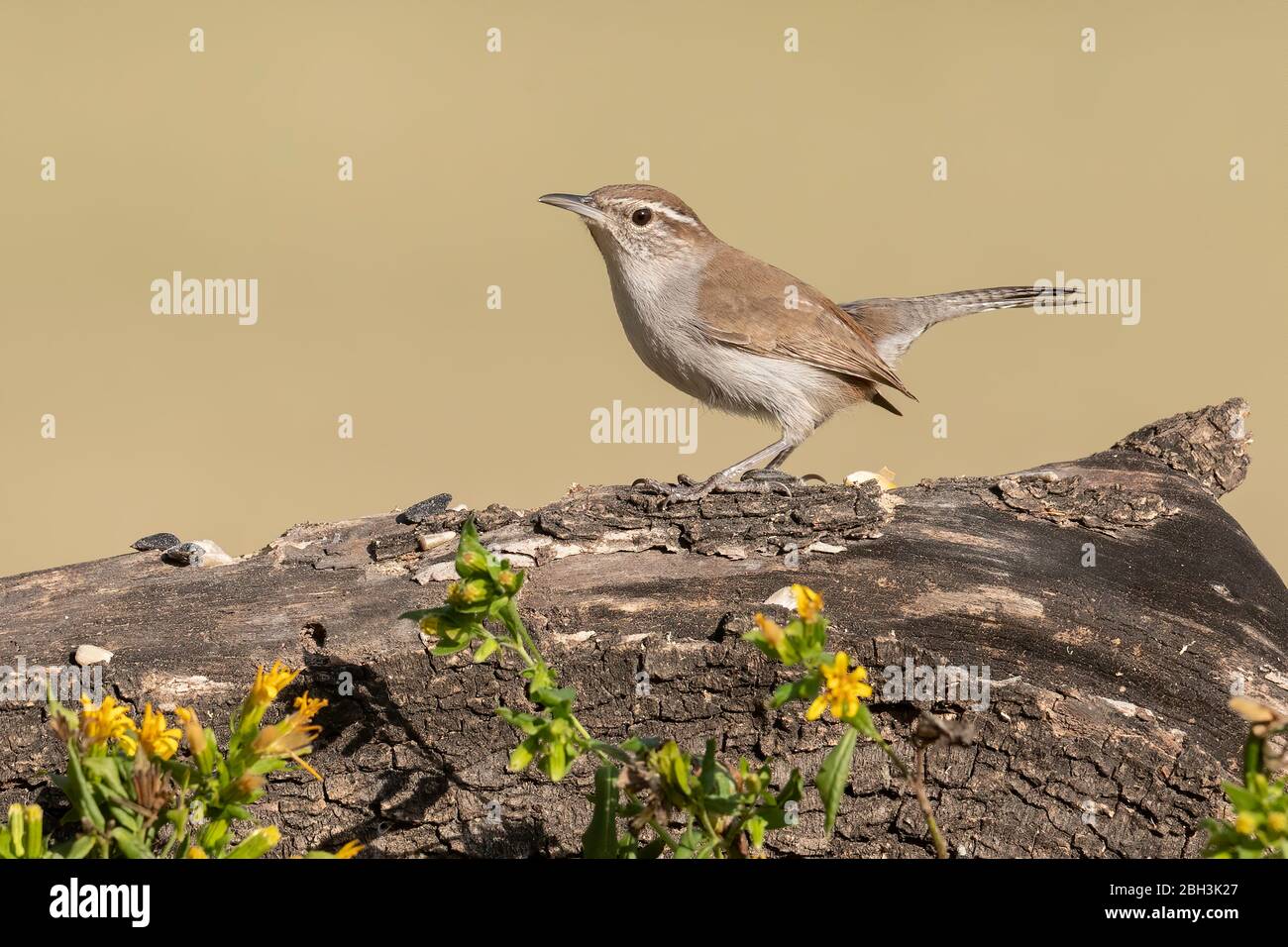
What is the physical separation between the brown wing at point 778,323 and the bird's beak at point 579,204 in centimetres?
71

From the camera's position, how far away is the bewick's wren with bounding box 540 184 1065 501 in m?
6.66

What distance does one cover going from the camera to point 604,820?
2844 mm

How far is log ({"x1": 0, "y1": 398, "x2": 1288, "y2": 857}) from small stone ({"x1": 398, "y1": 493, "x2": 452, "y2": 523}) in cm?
2

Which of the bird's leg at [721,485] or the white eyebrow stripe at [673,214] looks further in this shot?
the white eyebrow stripe at [673,214]

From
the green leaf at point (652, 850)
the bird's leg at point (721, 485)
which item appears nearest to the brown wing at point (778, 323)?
the bird's leg at point (721, 485)

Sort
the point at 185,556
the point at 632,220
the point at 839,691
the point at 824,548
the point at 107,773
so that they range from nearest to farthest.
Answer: the point at 839,691, the point at 107,773, the point at 824,548, the point at 185,556, the point at 632,220

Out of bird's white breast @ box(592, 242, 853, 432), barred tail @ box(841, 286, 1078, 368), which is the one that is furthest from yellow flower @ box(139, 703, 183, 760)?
barred tail @ box(841, 286, 1078, 368)

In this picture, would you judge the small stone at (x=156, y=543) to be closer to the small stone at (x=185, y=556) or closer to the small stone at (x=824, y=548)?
the small stone at (x=185, y=556)

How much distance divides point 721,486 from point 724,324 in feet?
5.99

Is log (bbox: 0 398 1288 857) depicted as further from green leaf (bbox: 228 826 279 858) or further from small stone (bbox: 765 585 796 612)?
green leaf (bbox: 228 826 279 858)

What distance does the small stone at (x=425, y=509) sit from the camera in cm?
511

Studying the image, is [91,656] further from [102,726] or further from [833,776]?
[833,776]

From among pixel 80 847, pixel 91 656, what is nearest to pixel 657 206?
pixel 91 656
